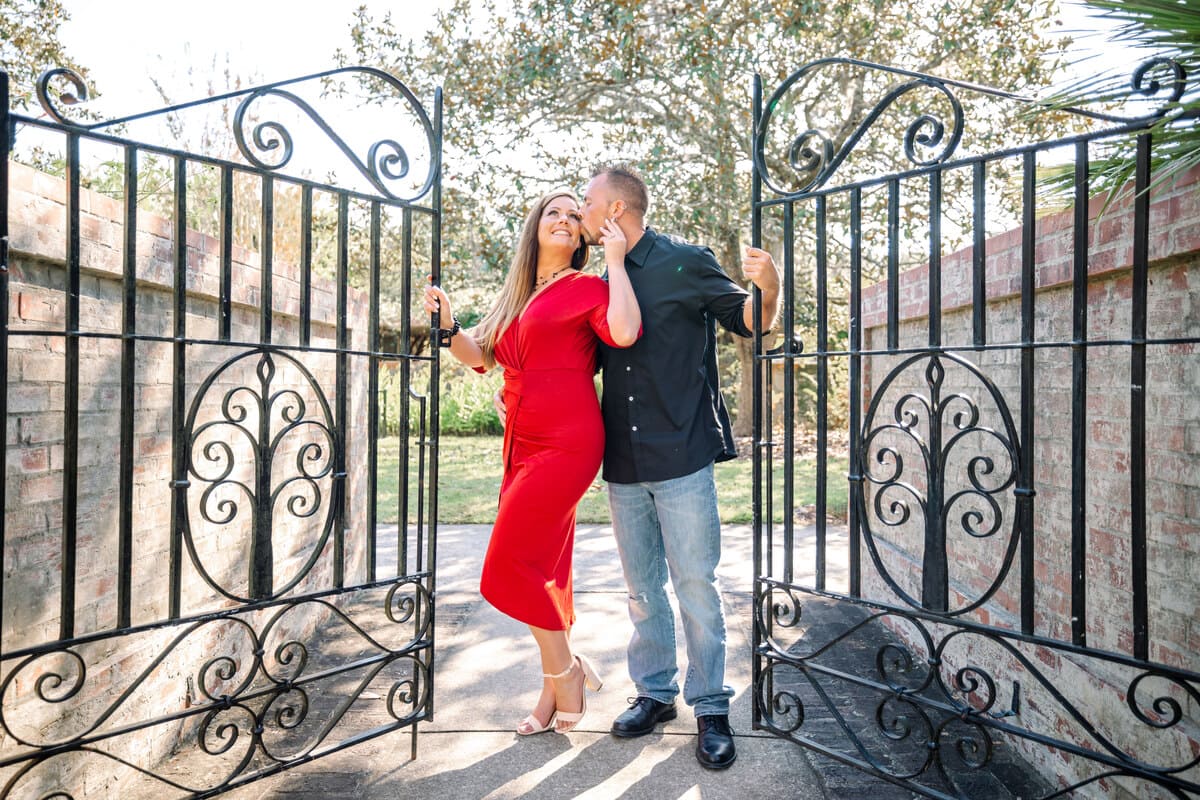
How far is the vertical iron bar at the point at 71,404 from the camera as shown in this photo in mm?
2121

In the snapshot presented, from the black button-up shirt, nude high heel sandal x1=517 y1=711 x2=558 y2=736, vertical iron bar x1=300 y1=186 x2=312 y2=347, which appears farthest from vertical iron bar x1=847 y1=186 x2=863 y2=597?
vertical iron bar x1=300 y1=186 x2=312 y2=347

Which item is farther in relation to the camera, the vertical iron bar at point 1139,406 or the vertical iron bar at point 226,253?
the vertical iron bar at point 226,253

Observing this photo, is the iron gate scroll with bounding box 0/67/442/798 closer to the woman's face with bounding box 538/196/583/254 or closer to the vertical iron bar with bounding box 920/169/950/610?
the woman's face with bounding box 538/196/583/254

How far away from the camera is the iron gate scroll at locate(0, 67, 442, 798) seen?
7.04 feet

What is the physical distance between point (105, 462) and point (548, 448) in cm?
142

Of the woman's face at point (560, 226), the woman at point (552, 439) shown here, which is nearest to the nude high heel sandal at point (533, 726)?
the woman at point (552, 439)

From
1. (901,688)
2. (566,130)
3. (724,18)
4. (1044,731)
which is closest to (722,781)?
(901,688)

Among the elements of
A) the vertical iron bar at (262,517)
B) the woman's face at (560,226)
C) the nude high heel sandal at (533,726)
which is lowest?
the nude high heel sandal at (533,726)

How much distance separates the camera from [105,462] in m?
2.57

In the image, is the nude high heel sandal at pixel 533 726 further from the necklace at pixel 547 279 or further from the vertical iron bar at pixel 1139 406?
the vertical iron bar at pixel 1139 406

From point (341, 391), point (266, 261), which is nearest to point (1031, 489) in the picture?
point (341, 391)

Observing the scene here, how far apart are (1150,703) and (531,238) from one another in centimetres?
250

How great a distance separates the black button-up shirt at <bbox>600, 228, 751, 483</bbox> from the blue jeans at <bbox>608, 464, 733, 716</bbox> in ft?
0.31

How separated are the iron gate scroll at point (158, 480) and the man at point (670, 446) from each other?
2.30ft
